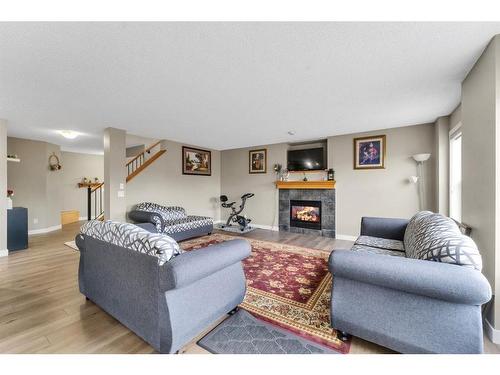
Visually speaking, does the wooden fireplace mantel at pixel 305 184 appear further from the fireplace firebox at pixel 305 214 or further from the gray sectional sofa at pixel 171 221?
the gray sectional sofa at pixel 171 221

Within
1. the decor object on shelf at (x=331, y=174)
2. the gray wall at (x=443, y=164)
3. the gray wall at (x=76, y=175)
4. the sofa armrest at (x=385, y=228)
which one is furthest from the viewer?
the gray wall at (x=76, y=175)

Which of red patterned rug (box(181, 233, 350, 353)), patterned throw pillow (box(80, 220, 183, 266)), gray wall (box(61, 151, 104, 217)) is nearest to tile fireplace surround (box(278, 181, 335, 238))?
red patterned rug (box(181, 233, 350, 353))

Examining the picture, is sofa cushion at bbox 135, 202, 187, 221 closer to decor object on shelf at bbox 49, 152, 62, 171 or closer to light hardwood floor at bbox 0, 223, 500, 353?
light hardwood floor at bbox 0, 223, 500, 353

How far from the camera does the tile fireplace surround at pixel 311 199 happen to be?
16.9 feet

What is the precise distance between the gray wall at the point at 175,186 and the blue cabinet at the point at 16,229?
5.74ft

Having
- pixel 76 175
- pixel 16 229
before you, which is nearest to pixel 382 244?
pixel 16 229

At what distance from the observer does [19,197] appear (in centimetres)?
530

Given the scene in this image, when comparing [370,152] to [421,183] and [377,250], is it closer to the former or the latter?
[421,183]

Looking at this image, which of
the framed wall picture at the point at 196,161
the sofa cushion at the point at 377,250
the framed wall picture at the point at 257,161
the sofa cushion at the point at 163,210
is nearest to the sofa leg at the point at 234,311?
the sofa cushion at the point at 377,250

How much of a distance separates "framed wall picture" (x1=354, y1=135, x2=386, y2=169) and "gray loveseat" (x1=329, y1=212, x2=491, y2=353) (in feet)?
10.7
